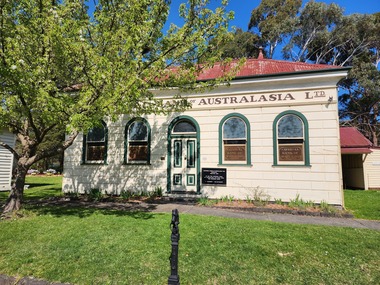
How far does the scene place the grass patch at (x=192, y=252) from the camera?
3.54 m

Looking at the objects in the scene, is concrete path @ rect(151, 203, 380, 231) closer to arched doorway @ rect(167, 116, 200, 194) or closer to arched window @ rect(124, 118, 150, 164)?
arched doorway @ rect(167, 116, 200, 194)

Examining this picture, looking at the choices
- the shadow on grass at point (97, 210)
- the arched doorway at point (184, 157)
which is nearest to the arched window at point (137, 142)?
the arched doorway at point (184, 157)

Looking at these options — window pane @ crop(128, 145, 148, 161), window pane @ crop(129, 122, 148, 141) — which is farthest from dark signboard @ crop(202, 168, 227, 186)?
window pane @ crop(129, 122, 148, 141)

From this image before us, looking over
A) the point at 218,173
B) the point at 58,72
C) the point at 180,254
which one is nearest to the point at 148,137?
the point at 218,173

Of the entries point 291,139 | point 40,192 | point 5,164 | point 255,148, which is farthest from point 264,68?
point 5,164

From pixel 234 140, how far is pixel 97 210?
18.8 feet

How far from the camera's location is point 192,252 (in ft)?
14.2

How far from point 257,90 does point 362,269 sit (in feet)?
23.5

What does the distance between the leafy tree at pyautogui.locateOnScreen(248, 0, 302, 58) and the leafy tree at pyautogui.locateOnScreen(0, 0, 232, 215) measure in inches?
1011

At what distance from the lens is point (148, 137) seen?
420 inches

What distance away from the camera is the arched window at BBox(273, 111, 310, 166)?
8.94 m

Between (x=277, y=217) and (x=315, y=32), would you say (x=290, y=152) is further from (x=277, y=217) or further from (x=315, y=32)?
(x=315, y=32)

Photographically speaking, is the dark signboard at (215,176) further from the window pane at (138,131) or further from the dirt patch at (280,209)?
the window pane at (138,131)

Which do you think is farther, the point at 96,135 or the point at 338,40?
the point at 338,40
